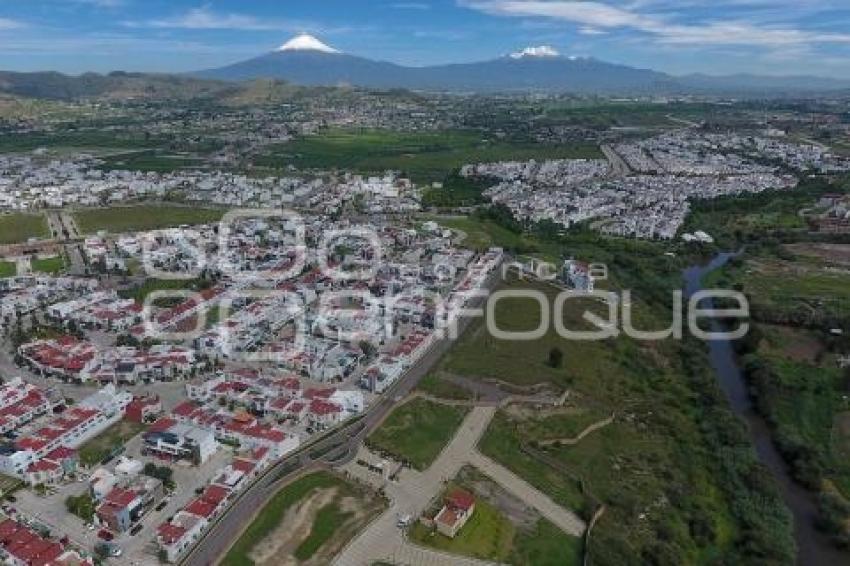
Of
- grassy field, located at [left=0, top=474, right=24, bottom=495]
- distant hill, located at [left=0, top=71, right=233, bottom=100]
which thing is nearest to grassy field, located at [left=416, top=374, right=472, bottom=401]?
grassy field, located at [left=0, top=474, right=24, bottom=495]

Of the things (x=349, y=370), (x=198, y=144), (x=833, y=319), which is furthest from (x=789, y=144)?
(x=349, y=370)

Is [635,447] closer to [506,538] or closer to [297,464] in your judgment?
[506,538]

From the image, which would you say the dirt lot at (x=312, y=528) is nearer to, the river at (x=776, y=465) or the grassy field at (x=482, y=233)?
the river at (x=776, y=465)

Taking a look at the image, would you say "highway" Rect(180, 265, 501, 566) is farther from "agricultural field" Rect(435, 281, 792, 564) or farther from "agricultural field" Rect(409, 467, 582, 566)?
"agricultural field" Rect(409, 467, 582, 566)

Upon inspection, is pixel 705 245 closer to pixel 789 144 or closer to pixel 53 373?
pixel 53 373

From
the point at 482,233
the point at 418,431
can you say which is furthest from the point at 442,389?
the point at 482,233
